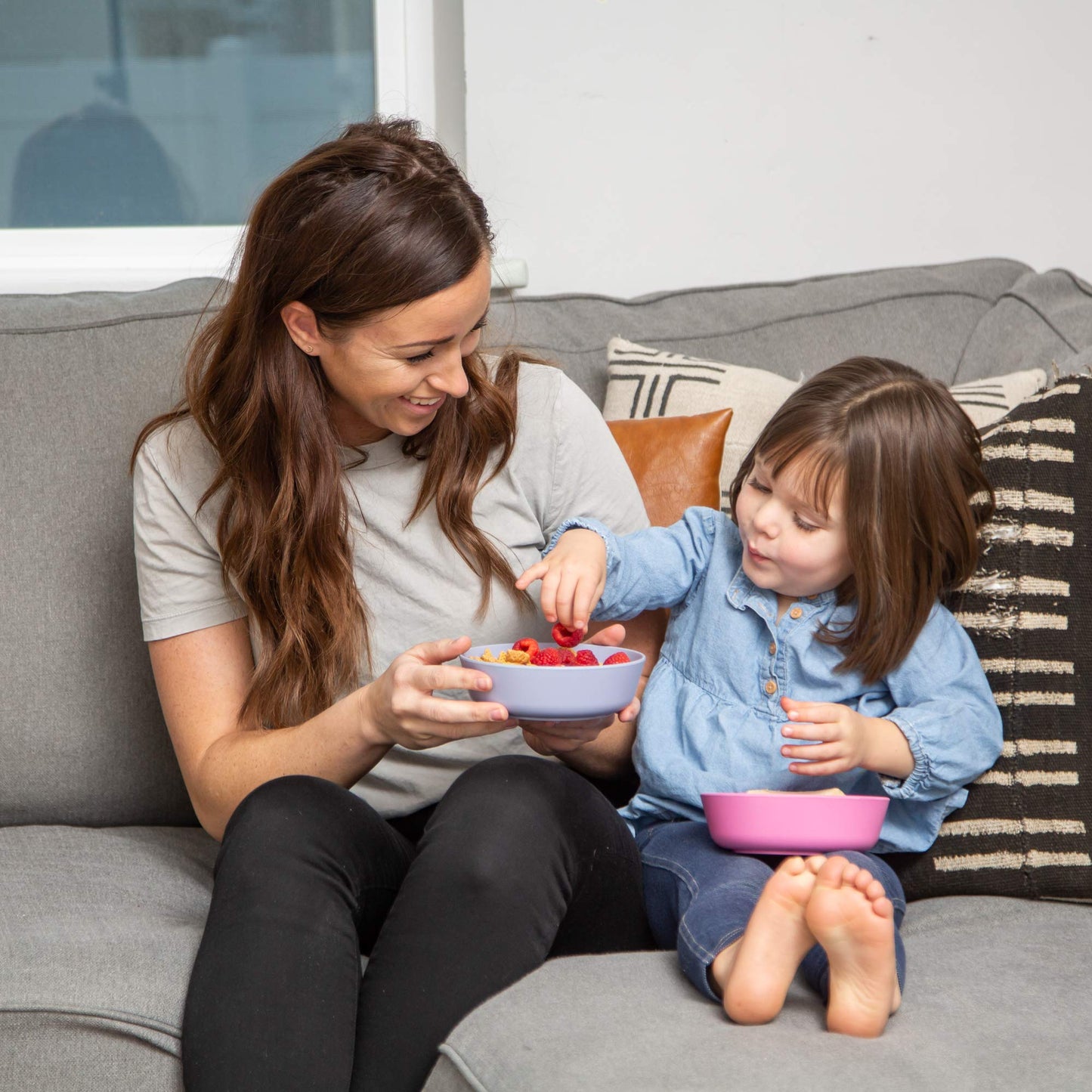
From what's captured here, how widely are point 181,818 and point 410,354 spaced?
0.74m

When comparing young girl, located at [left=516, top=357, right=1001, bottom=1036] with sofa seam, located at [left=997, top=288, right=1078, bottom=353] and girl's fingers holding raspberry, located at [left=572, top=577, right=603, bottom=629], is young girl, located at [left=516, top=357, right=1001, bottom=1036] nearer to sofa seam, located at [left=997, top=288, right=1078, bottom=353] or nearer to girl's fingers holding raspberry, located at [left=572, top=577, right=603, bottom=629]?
girl's fingers holding raspberry, located at [left=572, top=577, right=603, bottom=629]

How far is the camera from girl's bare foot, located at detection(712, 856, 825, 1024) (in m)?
0.91

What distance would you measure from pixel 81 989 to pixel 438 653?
425mm

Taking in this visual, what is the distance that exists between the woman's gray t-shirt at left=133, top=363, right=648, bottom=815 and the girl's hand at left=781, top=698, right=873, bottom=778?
1.14 feet

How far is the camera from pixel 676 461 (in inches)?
58.1

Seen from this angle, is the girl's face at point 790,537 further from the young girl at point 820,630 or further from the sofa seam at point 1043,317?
the sofa seam at point 1043,317

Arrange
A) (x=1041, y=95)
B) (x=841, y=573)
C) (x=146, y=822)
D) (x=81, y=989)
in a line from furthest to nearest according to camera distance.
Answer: (x=1041, y=95) < (x=146, y=822) < (x=841, y=573) < (x=81, y=989)

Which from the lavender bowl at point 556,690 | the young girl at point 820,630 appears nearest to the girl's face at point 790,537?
the young girl at point 820,630

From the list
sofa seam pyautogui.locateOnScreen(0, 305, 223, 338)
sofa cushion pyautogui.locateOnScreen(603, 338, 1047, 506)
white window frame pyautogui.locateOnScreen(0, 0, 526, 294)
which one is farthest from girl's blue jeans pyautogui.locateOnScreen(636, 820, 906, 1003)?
white window frame pyautogui.locateOnScreen(0, 0, 526, 294)

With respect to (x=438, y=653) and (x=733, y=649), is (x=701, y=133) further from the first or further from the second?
(x=438, y=653)

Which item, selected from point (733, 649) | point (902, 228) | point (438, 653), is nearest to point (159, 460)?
point (438, 653)

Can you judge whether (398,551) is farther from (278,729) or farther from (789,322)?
(789,322)

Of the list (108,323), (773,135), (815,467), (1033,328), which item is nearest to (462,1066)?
(815,467)

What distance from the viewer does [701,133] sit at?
2.05 meters
